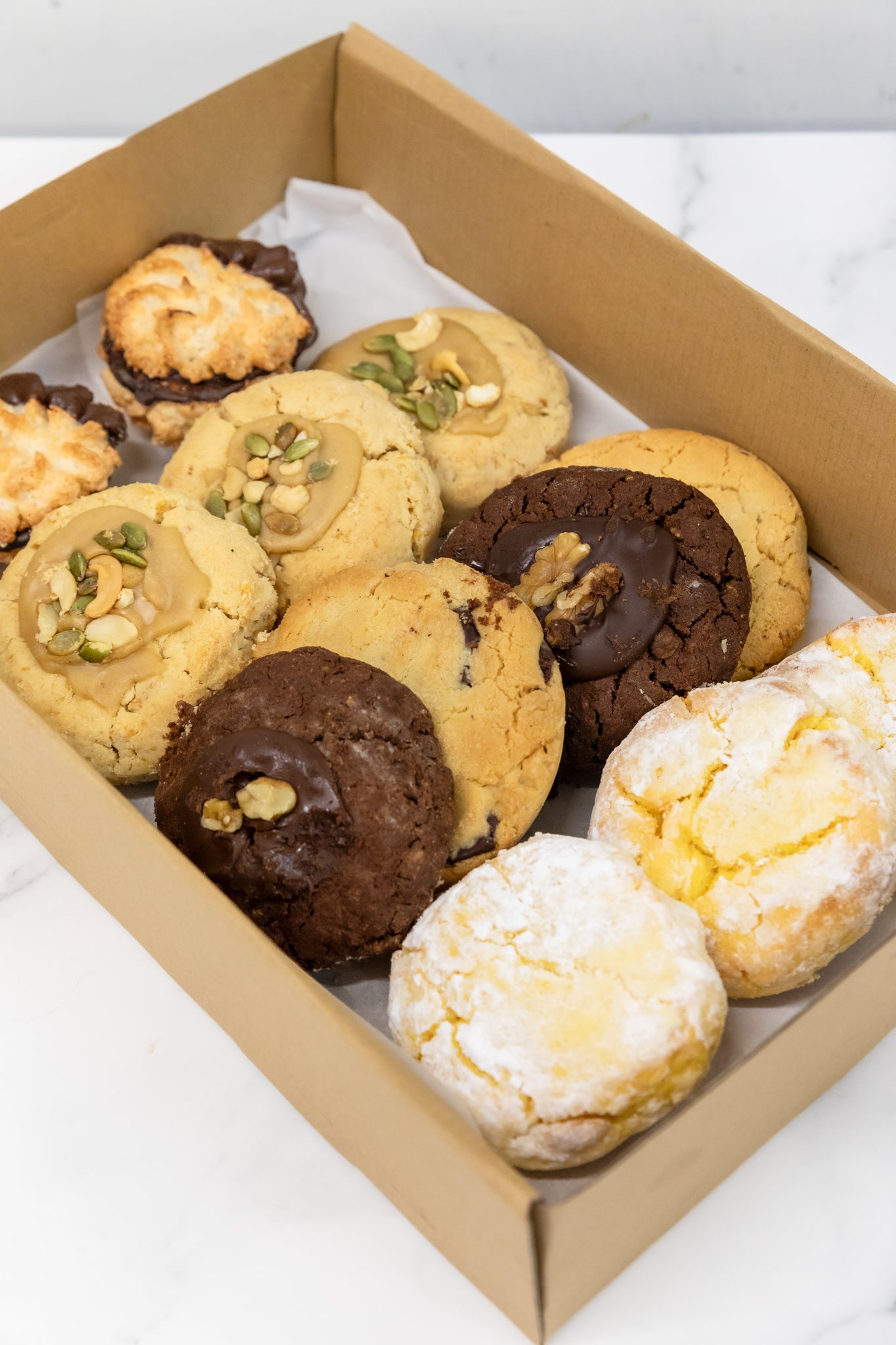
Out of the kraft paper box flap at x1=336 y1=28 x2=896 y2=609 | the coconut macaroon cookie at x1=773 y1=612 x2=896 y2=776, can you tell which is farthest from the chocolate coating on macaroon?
the kraft paper box flap at x1=336 y1=28 x2=896 y2=609

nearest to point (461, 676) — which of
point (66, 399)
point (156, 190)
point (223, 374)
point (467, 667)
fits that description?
point (467, 667)

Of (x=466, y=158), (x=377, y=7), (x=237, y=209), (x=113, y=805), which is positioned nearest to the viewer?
(x=113, y=805)

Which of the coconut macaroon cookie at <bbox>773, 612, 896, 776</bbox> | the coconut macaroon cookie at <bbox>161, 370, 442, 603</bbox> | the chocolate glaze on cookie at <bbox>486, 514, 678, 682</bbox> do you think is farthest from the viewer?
the coconut macaroon cookie at <bbox>161, 370, 442, 603</bbox>

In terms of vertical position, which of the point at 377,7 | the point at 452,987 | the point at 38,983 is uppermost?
the point at 377,7

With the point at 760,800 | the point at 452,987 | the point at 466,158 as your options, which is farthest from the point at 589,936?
the point at 466,158

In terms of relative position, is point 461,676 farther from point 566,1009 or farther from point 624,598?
point 566,1009

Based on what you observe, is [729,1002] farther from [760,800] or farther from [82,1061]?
[82,1061]

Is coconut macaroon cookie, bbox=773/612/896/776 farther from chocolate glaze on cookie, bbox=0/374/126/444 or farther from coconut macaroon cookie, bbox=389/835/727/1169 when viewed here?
chocolate glaze on cookie, bbox=0/374/126/444
